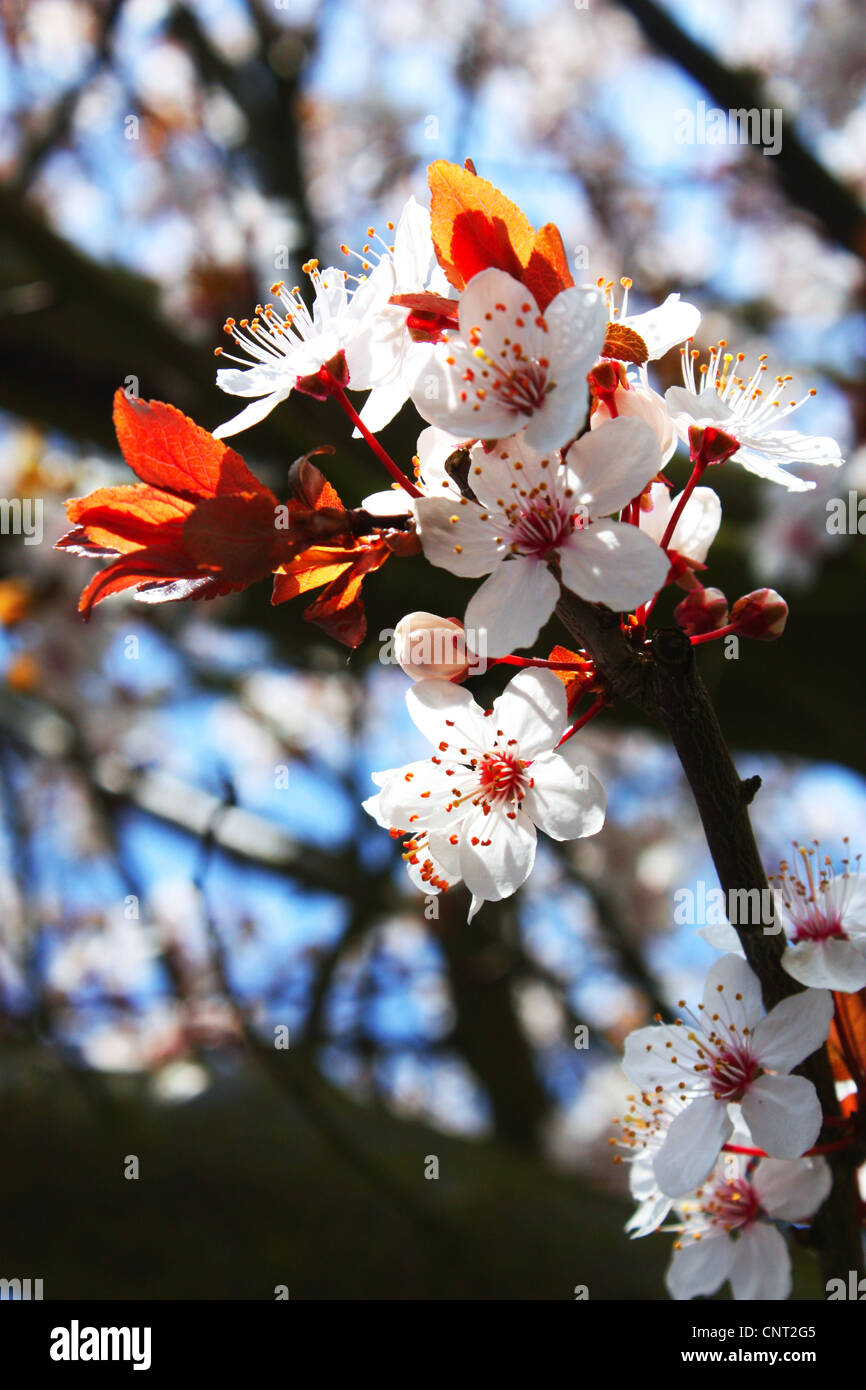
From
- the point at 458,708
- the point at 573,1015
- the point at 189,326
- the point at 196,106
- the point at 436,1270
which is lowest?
the point at 436,1270

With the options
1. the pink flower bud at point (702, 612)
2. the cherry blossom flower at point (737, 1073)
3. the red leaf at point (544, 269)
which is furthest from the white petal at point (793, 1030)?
the red leaf at point (544, 269)

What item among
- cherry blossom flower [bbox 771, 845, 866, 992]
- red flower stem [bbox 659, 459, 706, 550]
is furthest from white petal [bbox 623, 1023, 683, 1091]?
red flower stem [bbox 659, 459, 706, 550]

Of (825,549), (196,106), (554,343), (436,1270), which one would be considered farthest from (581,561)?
(196,106)

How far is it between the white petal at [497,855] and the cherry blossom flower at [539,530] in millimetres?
135

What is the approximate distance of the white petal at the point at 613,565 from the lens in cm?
55

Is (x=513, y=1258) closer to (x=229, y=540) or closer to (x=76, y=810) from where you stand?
(x=229, y=540)

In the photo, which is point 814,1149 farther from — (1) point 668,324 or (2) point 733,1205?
(1) point 668,324

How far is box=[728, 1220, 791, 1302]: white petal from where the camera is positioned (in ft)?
2.39

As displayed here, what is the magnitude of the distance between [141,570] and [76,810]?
5.11 metres

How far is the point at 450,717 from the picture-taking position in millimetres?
680

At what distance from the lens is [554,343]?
58 cm

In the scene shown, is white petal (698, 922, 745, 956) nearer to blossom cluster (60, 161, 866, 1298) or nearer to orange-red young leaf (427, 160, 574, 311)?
blossom cluster (60, 161, 866, 1298)

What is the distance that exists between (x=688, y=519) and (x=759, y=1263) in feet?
1.65

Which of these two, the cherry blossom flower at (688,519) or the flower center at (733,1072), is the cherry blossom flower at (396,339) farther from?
the flower center at (733,1072)
